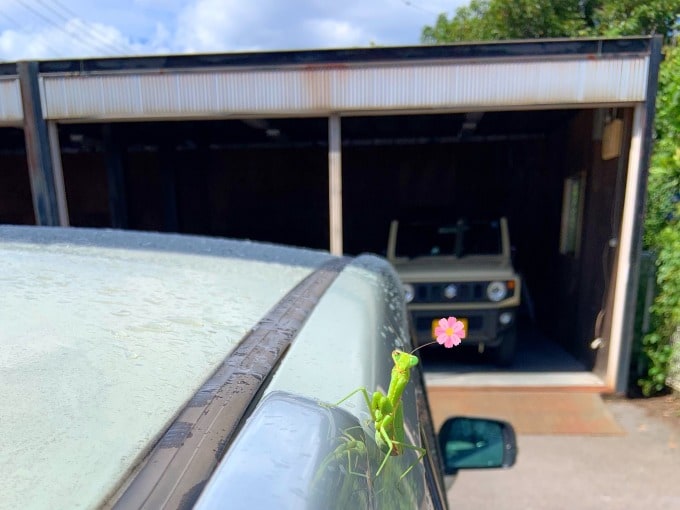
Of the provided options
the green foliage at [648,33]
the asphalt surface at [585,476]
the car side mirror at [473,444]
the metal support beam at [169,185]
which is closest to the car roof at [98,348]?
the car side mirror at [473,444]

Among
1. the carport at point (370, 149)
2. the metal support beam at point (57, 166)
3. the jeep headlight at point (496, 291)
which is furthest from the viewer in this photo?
the jeep headlight at point (496, 291)

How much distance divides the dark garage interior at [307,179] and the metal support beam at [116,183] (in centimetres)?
3

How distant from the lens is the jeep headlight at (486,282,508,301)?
17.1 ft

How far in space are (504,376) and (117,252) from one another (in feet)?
15.9

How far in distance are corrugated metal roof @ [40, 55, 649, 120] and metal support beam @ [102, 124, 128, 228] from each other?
4121 millimetres

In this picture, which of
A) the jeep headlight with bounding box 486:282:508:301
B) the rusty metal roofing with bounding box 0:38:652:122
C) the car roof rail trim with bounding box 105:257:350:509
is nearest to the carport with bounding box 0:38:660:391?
the rusty metal roofing with bounding box 0:38:652:122

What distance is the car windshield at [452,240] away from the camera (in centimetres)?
587

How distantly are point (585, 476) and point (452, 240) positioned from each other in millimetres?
2997

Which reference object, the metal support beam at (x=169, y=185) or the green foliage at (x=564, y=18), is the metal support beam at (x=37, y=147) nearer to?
the metal support beam at (x=169, y=185)

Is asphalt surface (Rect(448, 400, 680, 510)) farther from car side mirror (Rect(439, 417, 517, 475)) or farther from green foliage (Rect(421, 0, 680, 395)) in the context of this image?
car side mirror (Rect(439, 417, 517, 475))

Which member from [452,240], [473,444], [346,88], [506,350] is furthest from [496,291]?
[473,444]

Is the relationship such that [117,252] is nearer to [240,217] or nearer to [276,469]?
[276,469]

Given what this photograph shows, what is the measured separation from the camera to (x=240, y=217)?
10.0m

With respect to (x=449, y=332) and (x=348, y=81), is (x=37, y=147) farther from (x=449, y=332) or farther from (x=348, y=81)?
(x=449, y=332)
